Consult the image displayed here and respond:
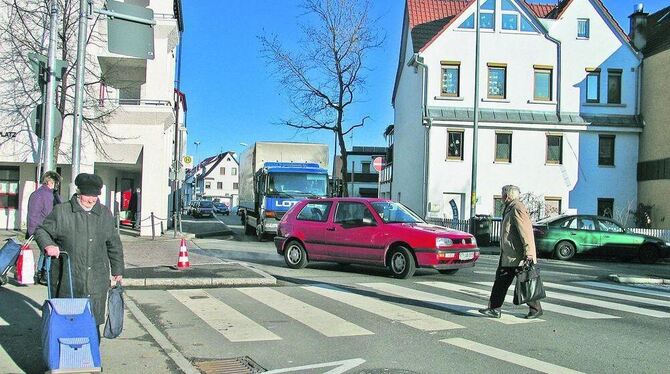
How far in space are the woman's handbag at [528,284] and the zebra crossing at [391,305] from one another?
34 cm

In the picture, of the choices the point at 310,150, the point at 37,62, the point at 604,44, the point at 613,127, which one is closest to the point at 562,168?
the point at 613,127

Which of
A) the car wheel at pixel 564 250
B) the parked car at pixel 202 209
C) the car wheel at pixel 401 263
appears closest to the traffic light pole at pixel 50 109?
the car wheel at pixel 401 263

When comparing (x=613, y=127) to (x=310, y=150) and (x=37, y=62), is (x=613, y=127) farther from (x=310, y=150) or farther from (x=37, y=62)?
(x=37, y=62)

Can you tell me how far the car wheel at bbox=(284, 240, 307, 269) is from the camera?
1361cm

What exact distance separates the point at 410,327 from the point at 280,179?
1520 cm

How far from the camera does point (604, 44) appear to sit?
1189 inches

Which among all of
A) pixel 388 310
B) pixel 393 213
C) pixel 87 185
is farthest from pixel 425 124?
pixel 87 185

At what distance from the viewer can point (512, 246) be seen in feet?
26.0

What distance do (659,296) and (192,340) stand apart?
8308mm

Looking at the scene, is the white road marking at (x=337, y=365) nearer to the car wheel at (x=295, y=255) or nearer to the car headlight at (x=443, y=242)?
the car headlight at (x=443, y=242)

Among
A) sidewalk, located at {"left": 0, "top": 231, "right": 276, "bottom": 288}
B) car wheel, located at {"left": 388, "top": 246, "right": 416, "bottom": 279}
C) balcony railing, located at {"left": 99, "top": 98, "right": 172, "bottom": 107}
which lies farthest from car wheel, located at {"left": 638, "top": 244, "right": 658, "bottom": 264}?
balcony railing, located at {"left": 99, "top": 98, "right": 172, "bottom": 107}

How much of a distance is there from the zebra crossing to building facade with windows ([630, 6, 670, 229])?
18816mm

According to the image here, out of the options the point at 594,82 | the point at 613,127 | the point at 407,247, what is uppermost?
the point at 594,82

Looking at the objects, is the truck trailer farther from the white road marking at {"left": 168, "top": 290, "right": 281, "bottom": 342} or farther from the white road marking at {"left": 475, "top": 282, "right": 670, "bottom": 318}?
the white road marking at {"left": 475, "top": 282, "right": 670, "bottom": 318}
